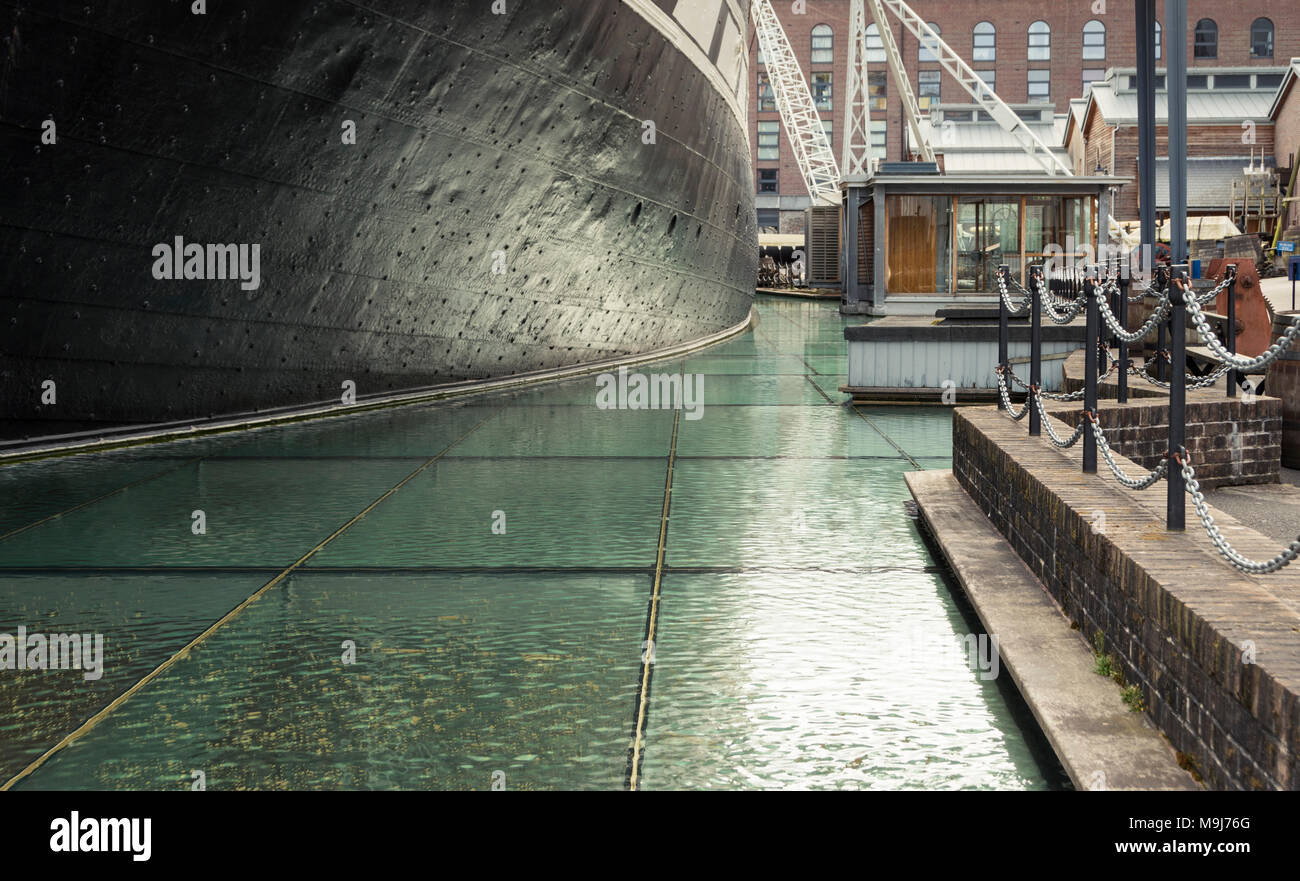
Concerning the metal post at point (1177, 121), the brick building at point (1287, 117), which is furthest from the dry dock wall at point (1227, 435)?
the brick building at point (1287, 117)

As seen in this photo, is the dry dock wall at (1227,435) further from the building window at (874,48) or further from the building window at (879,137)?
the building window at (874,48)

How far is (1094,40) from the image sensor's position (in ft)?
226

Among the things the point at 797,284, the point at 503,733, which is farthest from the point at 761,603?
the point at 797,284

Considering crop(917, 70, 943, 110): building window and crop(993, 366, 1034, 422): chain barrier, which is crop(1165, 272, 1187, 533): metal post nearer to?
crop(993, 366, 1034, 422): chain barrier

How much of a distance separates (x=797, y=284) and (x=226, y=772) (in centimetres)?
4878

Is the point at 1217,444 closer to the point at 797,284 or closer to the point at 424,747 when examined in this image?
the point at 424,747

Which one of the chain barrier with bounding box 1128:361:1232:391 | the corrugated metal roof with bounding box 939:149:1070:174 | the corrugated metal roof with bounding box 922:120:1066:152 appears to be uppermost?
the corrugated metal roof with bounding box 922:120:1066:152

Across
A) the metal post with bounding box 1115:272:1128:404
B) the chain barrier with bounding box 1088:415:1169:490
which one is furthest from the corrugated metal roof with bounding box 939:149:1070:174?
the chain barrier with bounding box 1088:415:1169:490

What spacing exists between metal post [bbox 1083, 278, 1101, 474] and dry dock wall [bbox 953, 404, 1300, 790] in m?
0.08

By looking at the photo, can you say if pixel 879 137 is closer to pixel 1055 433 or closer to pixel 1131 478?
pixel 1055 433

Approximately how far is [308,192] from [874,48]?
6560 cm

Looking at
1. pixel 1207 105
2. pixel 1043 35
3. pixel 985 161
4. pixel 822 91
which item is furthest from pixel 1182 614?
pixel 1043 35

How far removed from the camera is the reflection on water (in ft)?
12.1

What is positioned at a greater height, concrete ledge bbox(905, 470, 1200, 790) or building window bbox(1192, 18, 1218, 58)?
building window bbox(1192, 18, 1218, 58)
